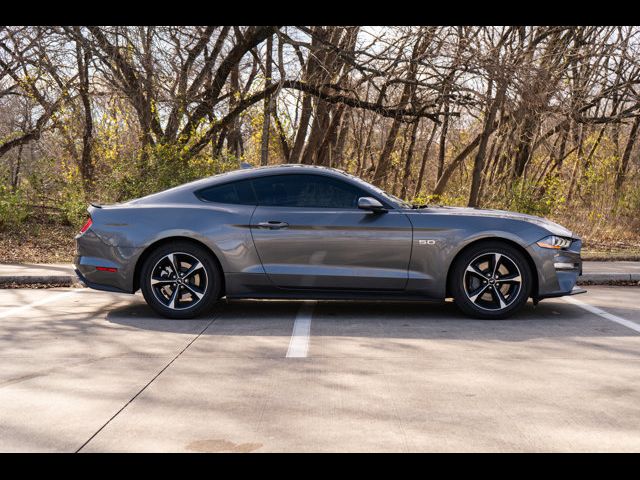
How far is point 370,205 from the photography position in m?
7.50

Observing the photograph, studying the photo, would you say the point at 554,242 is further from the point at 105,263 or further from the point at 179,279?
the point at 105,263

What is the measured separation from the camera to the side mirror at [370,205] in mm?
7496

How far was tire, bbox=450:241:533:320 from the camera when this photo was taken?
7570 millimetres

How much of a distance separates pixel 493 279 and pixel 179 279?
10.4 feet

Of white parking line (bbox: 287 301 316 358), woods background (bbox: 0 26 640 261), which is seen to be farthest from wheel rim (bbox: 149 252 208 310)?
woods background (bbox: 0 26 640 261)

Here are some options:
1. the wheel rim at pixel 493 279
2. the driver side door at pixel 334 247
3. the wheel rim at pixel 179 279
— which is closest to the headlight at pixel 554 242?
the wheel rim at pixel 493 279

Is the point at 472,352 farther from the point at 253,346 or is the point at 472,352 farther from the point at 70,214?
the point at 70,214

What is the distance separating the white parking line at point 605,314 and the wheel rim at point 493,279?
42.0 inches

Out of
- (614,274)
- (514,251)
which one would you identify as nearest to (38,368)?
(514,251)

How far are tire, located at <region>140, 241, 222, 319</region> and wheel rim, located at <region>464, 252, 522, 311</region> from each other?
2536 mm

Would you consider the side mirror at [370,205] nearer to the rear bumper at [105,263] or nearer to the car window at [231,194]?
the car window at [231,194]

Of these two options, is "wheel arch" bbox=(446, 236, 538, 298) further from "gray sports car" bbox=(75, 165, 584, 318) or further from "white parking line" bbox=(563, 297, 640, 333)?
"white parking line" bbox=(563, 297, 640, 333)
